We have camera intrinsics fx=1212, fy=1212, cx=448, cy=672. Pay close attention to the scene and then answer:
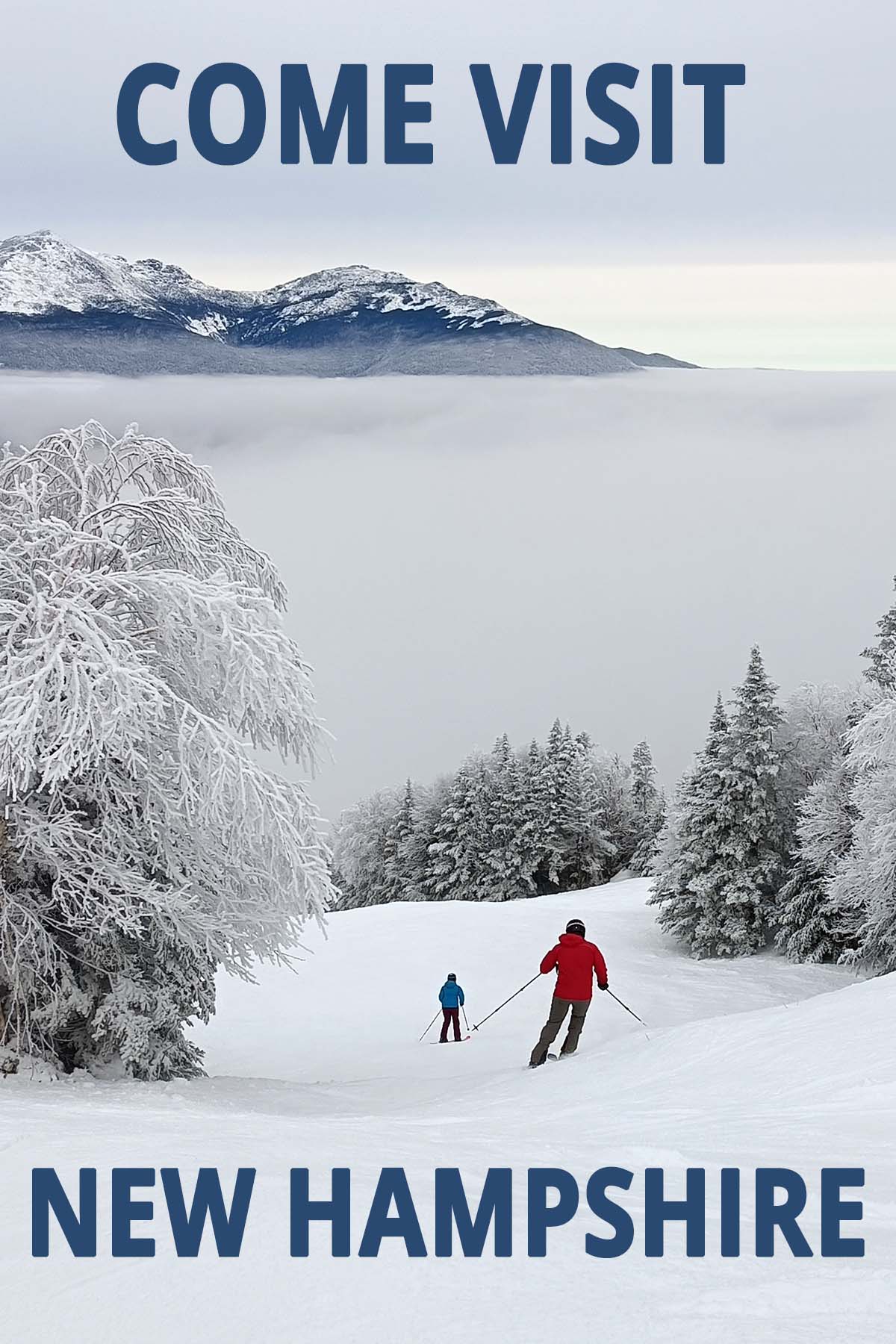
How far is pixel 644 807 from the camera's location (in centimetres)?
8369

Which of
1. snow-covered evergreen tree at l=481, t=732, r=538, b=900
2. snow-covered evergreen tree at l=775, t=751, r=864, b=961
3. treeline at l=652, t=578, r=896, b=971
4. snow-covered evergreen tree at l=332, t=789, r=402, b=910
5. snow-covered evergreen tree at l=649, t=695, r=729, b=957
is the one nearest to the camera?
snow-covered evergreen tree at l=775, t=751, r=864, b=961

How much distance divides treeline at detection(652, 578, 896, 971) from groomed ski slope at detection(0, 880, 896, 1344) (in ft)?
68.4

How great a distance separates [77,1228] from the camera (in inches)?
169

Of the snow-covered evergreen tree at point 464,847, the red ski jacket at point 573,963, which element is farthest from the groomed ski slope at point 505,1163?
the snow-covered evergreen tree at point 464,847

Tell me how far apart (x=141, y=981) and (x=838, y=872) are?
23.3m

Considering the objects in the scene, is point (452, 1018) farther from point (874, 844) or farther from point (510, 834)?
point (510, 834)

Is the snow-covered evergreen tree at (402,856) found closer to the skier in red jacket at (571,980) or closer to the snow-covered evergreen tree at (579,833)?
the snow-covered evergreen tree at (579,833)

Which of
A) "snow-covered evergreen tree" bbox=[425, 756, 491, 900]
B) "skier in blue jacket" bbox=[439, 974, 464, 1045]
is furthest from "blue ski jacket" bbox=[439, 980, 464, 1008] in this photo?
"snow-covered evergreen tree" bbox=[425, 756, 491, 900]

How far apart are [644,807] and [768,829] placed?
150 ft

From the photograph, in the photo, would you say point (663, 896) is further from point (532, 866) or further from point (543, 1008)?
point (532, 866)

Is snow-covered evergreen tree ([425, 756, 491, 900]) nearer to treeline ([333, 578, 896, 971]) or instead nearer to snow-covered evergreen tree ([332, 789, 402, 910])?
treeline ([333, 578, 896, 971])

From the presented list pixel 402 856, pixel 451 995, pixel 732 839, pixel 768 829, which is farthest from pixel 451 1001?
pixel 402 856

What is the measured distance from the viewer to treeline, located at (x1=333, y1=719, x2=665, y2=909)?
66.2 meters

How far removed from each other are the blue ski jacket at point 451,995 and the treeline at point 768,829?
1521 cm
